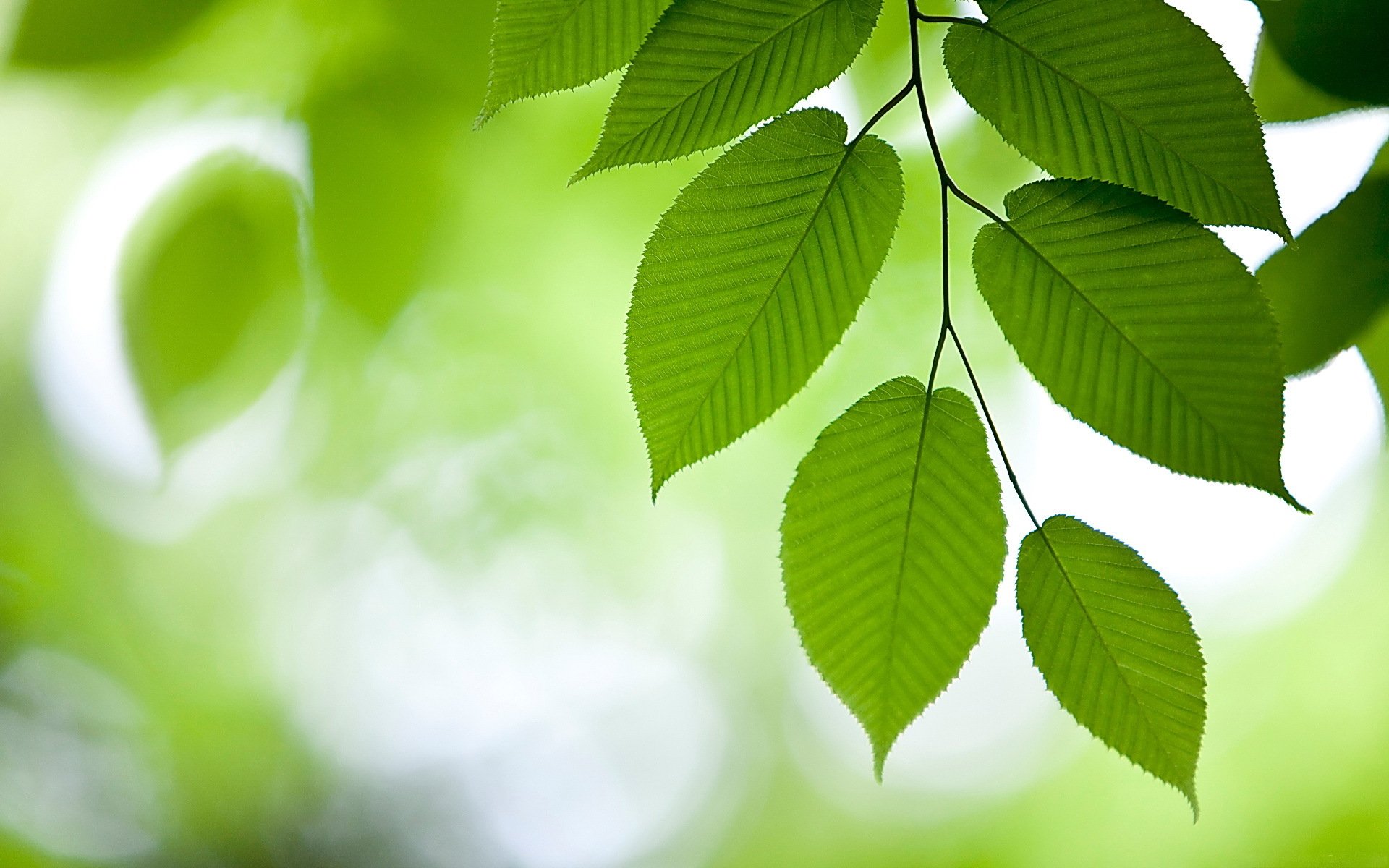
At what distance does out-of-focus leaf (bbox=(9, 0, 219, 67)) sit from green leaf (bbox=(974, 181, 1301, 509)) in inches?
37.7

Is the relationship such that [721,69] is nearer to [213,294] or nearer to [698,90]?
[698,90]

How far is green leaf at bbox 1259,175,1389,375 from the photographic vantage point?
479 millimetres

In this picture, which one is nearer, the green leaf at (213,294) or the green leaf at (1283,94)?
the green leaf at (1283,94)

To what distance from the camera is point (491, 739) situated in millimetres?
951

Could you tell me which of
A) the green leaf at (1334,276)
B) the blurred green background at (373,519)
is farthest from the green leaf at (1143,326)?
the blurred green background at (373,519)

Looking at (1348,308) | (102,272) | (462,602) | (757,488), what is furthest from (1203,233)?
(102,272)

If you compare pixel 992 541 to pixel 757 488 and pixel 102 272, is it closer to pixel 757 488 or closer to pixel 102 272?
pixel 757 488

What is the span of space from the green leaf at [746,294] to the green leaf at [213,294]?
819mm

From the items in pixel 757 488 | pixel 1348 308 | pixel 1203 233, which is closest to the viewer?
pixel 1203 233

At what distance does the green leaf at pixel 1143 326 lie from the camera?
0.67 ft

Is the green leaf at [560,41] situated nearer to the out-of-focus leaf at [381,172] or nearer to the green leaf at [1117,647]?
the green leaf at [1117,647]

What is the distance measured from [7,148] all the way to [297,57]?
0.29m

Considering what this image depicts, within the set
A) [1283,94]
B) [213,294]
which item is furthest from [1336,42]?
[213,294]

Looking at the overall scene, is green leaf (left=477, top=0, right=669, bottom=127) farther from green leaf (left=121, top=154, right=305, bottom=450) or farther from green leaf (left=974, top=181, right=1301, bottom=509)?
green leaf (left=121, top=154, right=305, bottom=450)
